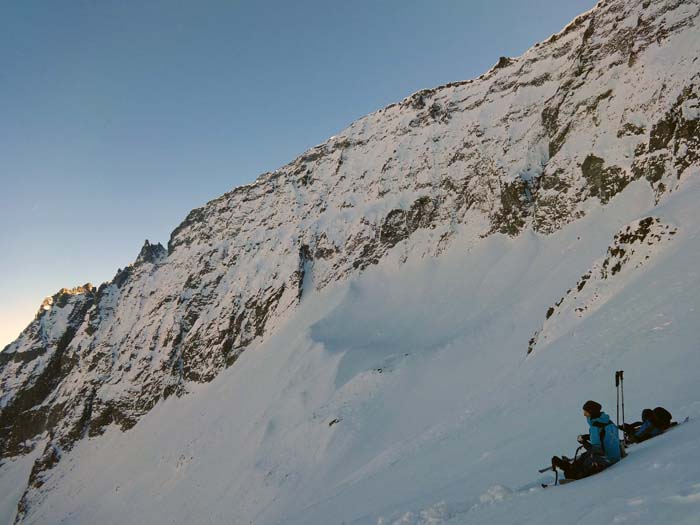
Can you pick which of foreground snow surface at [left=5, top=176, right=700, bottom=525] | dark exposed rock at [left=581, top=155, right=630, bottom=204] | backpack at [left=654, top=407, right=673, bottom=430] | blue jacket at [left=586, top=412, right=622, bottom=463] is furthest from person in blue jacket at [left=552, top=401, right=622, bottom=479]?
dark exposed rock at [left=581, top=155, right=630, bottom=204]

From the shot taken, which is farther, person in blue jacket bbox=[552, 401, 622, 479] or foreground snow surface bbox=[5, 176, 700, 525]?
foreground snow surface bbox=[5, 176, 700, 525]

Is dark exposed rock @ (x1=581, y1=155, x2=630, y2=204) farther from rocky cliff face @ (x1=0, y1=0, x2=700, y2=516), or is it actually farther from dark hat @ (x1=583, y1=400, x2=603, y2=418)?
dark hat @ (x1=583, y1=400, x2=603, y2=418)

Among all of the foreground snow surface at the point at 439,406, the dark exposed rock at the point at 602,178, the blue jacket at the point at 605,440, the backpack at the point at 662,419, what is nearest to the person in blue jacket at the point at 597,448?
the blue jacket at the point at 605,440

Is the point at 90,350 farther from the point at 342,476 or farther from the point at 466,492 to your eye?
the point at 466,492

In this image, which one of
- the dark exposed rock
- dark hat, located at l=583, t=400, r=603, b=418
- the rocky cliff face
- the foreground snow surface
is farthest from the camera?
the rocky cliff face

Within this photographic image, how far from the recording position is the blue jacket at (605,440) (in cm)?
761

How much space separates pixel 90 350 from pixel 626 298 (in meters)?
111

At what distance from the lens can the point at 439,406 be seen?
123 ft

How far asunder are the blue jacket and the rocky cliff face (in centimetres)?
3599

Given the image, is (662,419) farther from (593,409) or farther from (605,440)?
(593,409)

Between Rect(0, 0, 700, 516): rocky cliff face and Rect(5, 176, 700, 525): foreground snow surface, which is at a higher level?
Rect(0, 0, 700, 516): rocky cliff face

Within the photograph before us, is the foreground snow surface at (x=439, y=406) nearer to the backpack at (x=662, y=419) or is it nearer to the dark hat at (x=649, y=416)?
the backpack at (x=662, y=419)

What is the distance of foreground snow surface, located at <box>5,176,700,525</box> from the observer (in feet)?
29.8

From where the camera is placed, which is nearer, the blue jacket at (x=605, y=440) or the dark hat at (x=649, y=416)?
the blue jacket at (x=605, y=440)
